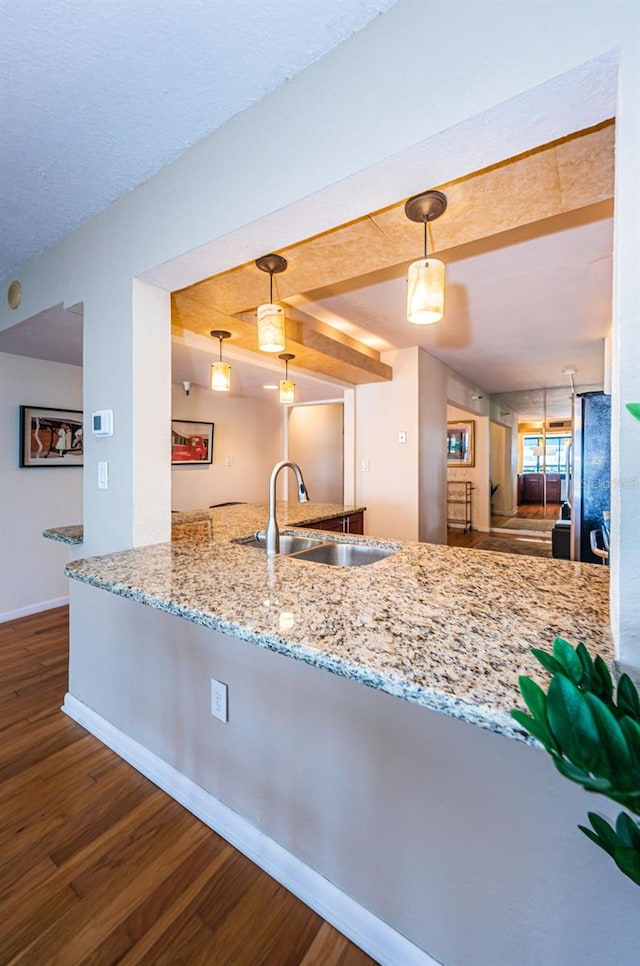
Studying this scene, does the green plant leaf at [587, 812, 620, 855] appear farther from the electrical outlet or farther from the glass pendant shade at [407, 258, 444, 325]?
the glass pendant shade at [407, 258, 444, 325]

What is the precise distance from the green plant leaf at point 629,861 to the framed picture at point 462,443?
260 inches

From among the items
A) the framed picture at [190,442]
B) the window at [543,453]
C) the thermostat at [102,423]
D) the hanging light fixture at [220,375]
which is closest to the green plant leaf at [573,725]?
the thermostat at [102,423]

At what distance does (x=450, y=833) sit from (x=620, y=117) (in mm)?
1520

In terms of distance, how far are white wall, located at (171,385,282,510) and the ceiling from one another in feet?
6.32

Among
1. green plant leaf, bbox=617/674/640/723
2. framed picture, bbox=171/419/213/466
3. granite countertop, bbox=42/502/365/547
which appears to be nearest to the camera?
green plant leaf, bbox=617/674/640/723

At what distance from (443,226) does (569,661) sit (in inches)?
58.0

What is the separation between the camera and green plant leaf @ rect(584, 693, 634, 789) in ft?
1.33

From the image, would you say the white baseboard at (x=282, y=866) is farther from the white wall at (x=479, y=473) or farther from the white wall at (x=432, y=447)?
the white wall at (x=479, y=473)

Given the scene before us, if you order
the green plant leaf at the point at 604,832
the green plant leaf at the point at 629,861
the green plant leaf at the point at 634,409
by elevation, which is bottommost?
the green plant leaf at the point at 604,832

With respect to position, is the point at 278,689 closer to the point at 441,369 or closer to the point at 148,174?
the point at 148,174


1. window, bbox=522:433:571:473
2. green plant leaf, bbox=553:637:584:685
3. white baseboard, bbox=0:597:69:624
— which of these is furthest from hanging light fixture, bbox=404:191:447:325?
window, bbox=522:433:571:473

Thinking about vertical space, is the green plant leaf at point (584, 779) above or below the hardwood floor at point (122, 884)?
above

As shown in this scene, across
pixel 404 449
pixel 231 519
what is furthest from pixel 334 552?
pixel 404 449

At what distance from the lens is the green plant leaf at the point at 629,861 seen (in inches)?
18.1
